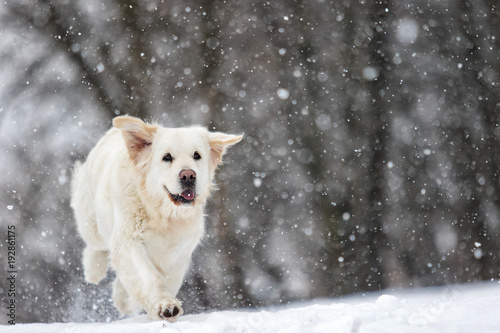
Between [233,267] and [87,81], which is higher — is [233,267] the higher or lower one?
the lower one

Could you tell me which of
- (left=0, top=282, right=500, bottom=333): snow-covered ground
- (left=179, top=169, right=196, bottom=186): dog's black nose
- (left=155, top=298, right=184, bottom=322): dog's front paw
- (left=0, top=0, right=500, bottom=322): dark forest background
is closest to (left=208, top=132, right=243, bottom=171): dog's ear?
(left=179, top=169, right=196, bottom=186): dog's black nose

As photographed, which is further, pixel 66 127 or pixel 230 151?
pixel 230 151

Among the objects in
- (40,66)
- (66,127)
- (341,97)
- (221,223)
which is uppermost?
(341,97)

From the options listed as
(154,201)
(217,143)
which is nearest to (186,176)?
(154,201)

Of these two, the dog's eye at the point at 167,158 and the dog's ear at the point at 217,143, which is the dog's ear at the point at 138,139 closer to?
the dog's eye at the point at 167,158

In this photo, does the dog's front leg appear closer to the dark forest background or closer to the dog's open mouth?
the dog's open mouth

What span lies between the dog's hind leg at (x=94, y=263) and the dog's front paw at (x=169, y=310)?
7.44 feet

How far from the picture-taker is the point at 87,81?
8914 mm

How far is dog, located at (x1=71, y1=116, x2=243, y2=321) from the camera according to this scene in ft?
12.0

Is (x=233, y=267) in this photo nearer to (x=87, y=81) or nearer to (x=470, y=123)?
(x=87, y=81)

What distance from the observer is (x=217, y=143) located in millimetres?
4160

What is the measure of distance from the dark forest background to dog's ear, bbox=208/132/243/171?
4.68 m

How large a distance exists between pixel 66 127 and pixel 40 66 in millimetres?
1535

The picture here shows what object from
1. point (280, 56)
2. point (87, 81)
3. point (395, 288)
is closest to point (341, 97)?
point (280, 56)
